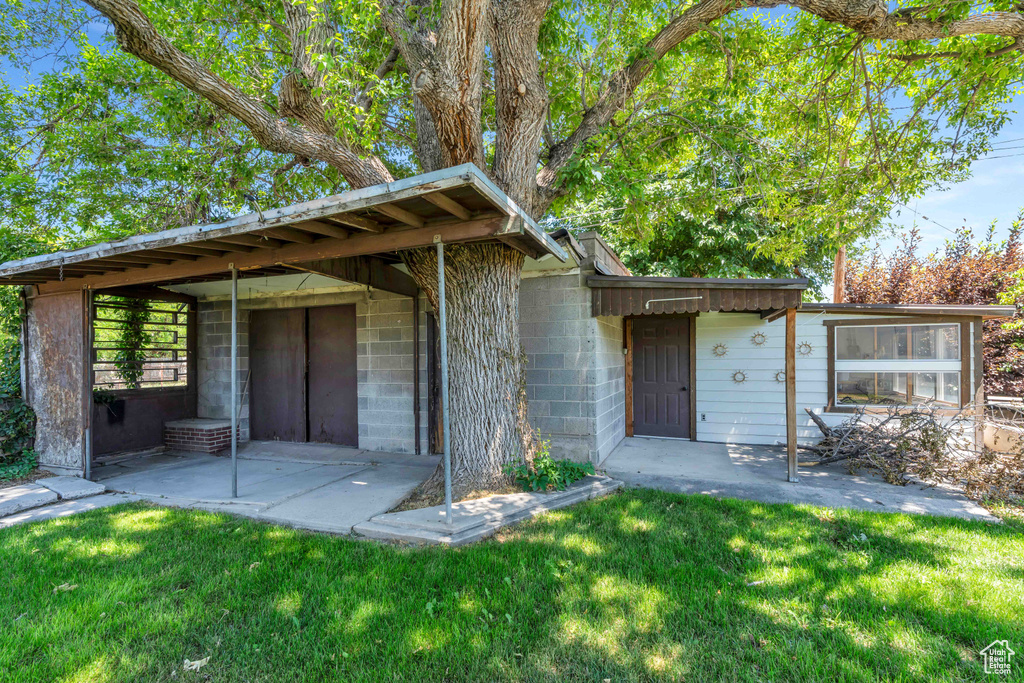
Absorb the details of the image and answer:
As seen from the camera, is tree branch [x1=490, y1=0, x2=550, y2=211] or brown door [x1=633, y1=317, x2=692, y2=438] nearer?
tree branch [x1=490, y1=0, x2=550, y2=211]

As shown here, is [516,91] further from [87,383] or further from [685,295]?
[87,383]

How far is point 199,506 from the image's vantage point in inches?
165

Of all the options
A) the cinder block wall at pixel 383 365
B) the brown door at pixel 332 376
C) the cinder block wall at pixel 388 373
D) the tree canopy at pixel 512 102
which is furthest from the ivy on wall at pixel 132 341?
the cinder block wall at pixel 388 373

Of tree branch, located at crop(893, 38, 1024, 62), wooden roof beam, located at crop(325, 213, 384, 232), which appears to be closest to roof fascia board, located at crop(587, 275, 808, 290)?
wooden roof beam, located at crop(325, 213, 384, 232)

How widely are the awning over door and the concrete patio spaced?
2939 millimetres

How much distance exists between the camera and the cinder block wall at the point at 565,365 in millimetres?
5469

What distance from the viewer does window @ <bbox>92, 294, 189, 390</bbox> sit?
6398 mm

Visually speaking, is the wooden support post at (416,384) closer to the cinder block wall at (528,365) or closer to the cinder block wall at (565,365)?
the cinder block wall at (528,365)

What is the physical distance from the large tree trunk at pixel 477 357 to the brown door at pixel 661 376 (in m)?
3.92

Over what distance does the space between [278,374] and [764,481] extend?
678 cm

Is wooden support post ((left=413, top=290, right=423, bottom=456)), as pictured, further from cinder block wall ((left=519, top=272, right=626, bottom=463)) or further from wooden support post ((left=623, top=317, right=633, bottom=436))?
wooden support post ((left=623, top=317, right=633, bottom=436))

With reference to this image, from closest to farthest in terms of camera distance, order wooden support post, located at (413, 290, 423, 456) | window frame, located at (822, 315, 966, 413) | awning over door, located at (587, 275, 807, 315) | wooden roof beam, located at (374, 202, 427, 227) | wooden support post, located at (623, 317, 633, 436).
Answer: wooden roof beam, located at (374, 202, 427, 227)
awning over door, located at (587, 275, 807, 315)
window frame, located at (822, 315, 966, 413)
wooden support post, located at (413, 290, 423, 456)
wooden support post, located at (623, 317, 633, 436)

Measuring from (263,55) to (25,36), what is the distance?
10.3 ft

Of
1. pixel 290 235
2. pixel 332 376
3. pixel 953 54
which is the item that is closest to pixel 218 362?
pixel 332 376
